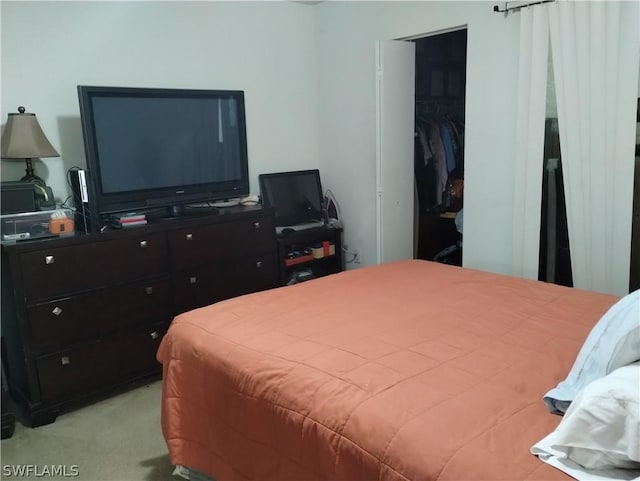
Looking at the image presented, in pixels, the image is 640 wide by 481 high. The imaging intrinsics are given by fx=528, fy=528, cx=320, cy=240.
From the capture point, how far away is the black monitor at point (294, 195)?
3918 mm

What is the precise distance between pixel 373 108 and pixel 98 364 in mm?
2475

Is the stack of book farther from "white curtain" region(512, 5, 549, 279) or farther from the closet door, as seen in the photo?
"white curtain" region(512, 5, 549, 279)

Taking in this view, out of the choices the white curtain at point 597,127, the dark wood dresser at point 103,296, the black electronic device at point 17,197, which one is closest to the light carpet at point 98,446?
the dark wood dresser at point 103,296

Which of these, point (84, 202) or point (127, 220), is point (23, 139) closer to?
point (84, 202)

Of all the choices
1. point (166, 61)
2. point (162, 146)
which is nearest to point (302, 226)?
point (162, 146)

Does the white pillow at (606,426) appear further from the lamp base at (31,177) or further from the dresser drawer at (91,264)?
the lamp base at (31,177)

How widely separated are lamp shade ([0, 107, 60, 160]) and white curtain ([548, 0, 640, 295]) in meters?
2.73

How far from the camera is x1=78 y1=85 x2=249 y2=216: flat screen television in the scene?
9.60 feet

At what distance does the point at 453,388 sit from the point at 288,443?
487 mm

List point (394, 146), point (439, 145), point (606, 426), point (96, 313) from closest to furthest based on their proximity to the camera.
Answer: point (606, 426), point (96, 313), point (394, 146), point (439, 145)

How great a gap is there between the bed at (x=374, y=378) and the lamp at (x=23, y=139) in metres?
1.37

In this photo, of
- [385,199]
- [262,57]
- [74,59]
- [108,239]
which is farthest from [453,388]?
[262,57]

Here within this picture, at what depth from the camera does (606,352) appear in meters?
1.27

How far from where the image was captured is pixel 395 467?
1.21 metres
